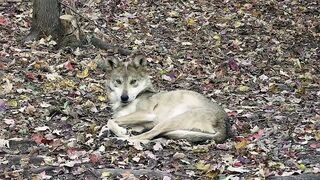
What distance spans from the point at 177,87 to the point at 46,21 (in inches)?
148

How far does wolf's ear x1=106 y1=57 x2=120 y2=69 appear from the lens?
9.46 m

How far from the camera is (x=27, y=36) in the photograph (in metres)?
13.9

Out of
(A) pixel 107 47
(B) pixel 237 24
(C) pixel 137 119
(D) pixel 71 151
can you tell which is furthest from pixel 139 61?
(B) pixel 237 24

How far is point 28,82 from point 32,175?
484 cm

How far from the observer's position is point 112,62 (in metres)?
9.51

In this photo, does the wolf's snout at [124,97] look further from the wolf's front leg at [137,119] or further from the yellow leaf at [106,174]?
the yellow leaf at [106,174]

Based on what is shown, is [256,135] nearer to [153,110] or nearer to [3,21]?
[153,110]

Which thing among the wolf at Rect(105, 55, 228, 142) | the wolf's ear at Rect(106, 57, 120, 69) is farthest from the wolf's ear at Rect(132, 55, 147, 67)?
the wolf's ear at Rect(106, 57, 120, 69)

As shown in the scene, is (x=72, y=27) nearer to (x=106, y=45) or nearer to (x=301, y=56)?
(x=106, y=45)

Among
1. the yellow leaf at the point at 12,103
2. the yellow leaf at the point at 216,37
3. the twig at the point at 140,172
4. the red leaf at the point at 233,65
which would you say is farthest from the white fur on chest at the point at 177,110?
the yellow leaf at the point at 216,37

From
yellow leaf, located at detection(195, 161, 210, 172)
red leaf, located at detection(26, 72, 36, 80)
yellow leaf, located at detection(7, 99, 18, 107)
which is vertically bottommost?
yellow leaf, located at detection(195, 161, 210, 172)

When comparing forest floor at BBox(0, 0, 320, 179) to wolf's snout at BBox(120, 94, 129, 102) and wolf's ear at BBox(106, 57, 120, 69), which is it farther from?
wolf's ear at BBox(106, 57, 120, 69)

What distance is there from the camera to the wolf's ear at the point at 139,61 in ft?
30.8

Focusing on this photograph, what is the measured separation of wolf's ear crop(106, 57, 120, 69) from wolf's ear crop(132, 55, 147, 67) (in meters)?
0.26
